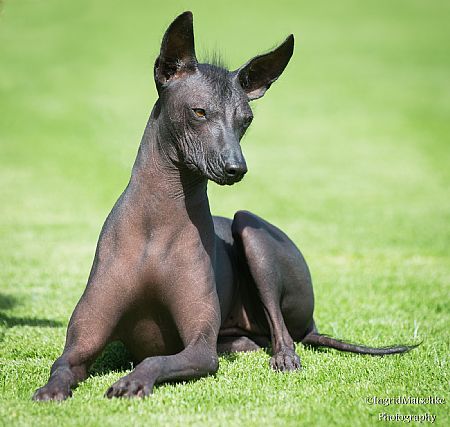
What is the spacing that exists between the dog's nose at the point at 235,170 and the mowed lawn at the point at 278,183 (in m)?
Result: 1.27

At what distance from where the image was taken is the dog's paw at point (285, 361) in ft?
17.5

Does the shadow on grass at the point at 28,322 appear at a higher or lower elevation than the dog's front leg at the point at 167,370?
lower

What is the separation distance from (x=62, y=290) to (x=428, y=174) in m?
→ 14.0

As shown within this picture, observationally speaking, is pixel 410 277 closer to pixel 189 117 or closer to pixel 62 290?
pixel 62 290

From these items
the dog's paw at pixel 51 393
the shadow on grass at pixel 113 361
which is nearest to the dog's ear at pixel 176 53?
the shadow on grass at pixel 113 361

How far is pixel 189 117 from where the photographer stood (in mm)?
4918

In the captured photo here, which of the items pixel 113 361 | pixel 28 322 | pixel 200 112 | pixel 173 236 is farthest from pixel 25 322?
pixel 200 112

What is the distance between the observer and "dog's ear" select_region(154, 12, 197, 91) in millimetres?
4980

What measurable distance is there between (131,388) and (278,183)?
15.5 meters

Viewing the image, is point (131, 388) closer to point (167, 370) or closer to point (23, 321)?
point (167, 370)

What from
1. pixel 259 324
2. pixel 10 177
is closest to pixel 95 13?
pixel 10 177

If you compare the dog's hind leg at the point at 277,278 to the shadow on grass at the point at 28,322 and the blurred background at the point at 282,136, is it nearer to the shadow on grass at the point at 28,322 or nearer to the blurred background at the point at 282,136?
the blurred background at the point at 282,136

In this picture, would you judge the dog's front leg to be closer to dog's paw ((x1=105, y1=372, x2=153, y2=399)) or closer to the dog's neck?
dog's paw ((x1=105, y1=372, x2=153, y2=399))

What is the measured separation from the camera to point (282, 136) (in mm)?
25312
